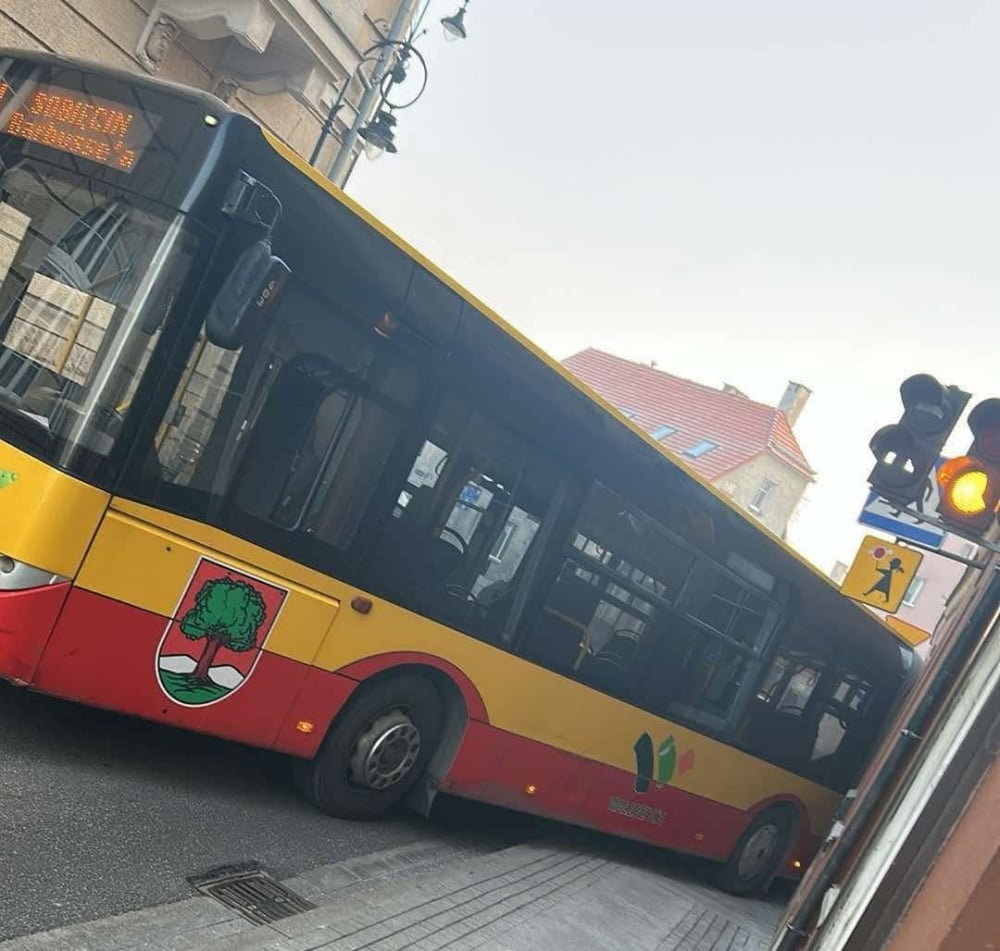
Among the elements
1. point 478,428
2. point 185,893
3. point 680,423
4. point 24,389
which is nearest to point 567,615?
point 478,428

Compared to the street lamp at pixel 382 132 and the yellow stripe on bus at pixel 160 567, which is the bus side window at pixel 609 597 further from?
the street lamp at pixel 382 132

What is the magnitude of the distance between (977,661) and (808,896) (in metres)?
1.32

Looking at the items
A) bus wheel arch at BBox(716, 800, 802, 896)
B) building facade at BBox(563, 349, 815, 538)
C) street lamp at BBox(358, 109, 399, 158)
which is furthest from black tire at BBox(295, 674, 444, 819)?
building facade at BBox(563, 349, 815, 538)

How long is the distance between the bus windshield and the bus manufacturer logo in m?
0.93

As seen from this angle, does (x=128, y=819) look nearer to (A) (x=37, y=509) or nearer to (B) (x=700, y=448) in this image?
(A) (x=37, y=509)

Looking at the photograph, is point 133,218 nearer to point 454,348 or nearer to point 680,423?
point 454,348

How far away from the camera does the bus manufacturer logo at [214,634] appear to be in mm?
5246

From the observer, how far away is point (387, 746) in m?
6.52

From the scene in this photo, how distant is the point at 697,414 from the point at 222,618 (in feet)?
126

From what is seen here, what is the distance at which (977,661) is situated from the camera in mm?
3469

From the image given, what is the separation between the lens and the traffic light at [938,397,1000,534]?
15.1 ft

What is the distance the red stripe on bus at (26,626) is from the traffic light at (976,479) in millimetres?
4184

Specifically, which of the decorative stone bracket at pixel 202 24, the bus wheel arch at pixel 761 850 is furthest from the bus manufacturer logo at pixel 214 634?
the decorative stone bracket at pixel 202 24

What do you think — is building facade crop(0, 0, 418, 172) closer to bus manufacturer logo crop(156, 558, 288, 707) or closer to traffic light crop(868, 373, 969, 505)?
bus manufacturer logo crop(156, 558, 288, 707)
